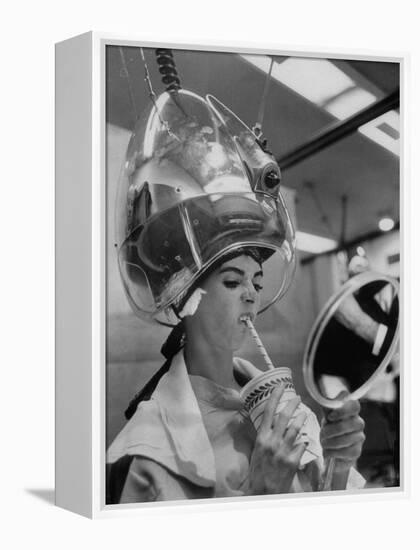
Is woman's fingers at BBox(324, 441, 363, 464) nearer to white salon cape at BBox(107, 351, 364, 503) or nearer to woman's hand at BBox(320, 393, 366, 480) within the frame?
woman's hand at BBox(320, 393, 366, 480)

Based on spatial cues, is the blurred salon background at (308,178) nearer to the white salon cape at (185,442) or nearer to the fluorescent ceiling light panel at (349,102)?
the fluorescent ceiling light panel at (349,102)

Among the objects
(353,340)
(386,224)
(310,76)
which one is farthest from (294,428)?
(310,76)

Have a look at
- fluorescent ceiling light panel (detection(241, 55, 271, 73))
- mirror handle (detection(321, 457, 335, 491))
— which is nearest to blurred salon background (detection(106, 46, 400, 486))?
fluorescent ceiling light panel (detection(241, 55, 271, 73))

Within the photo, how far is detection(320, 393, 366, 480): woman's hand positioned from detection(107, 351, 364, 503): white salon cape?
1.71 ft

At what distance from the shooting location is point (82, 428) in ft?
25.7

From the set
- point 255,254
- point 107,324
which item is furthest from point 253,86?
point 107,324

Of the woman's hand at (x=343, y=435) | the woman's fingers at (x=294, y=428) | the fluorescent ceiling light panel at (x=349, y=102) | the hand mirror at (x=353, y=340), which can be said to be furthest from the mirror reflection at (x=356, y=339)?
the fluorescent ceiling light panel at (x=349, y=102)

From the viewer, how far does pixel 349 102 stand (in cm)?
841

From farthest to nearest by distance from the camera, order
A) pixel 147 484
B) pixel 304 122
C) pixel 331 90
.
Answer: pixel 331 90 < pixel 304 122 < pixel 147 484

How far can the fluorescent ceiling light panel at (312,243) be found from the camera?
325 inches

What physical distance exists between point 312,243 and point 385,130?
854 mm

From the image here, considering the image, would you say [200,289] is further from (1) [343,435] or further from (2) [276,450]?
(1) [343,435]

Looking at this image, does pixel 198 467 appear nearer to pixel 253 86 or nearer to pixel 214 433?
pixel 214 433
